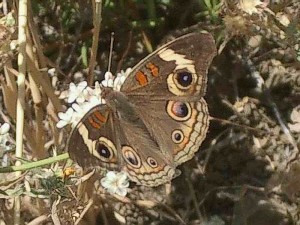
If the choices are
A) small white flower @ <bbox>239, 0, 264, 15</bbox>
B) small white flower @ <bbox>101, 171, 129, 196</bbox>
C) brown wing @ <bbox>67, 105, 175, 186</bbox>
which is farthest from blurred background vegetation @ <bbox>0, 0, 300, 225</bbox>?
brown wing @ <bbox>67, 105, 175, 186</bbox>

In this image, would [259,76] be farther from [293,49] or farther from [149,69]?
[149,69]

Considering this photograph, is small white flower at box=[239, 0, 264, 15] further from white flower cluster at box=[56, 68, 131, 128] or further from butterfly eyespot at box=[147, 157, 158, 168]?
butterfly eyespot at box=[147, 157, 158, 168]

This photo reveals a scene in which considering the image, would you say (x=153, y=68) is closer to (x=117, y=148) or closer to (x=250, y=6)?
(x=117, y=148)

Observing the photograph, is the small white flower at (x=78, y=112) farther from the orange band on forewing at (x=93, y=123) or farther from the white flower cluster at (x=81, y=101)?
the orange band on forewing at (x=93, y=123)

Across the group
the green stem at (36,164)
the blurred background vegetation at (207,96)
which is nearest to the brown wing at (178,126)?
the green stem at (36,164)

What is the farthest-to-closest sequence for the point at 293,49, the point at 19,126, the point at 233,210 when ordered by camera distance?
the point at 233,210, the point at 293,49, the point at 19,126

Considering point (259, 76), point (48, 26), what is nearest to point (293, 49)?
Result: point (259, 76)
